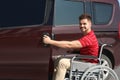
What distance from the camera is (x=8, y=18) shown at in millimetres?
8609

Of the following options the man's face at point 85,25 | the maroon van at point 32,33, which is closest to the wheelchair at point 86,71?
the man's face at point 85,25

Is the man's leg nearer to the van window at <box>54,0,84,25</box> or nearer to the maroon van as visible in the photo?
the maroon van

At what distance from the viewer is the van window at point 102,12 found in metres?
9.59

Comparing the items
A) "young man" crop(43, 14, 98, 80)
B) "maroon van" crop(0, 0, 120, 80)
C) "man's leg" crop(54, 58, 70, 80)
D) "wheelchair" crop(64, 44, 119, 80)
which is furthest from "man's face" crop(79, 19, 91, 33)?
"maroon van" crop(0, 0, 120, 80)

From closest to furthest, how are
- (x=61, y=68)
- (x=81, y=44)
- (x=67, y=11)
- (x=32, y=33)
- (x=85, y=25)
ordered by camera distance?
(x=61, y=68), (x=81, y=44), (x=85, y=25), (x=32, y=33), (x=67, y=11)

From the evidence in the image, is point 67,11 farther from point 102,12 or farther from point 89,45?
point 89,45

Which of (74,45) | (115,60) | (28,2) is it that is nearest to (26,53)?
(28,2)

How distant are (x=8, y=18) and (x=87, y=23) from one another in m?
1.77

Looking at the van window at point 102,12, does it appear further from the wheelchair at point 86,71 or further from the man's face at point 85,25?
the wheelchair at point 86,71

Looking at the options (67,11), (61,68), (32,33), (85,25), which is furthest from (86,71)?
(67,11)

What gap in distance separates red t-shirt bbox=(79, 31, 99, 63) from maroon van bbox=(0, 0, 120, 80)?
94 cm

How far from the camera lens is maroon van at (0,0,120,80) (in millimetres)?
8422

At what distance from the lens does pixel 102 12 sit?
9805mm

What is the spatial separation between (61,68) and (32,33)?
58.6 inches
